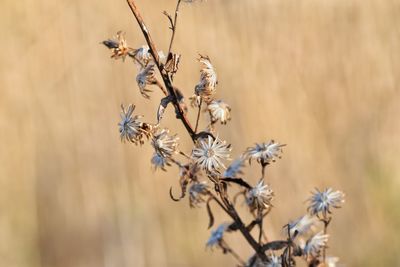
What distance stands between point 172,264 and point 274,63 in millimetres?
813

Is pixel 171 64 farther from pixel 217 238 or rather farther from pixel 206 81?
pixel 217 238

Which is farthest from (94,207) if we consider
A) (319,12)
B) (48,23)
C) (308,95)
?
(319,12)

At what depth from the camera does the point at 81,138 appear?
310 cm

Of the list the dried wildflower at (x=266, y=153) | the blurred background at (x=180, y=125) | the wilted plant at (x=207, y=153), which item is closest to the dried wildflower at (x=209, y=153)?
the wilted plant at (x=207, y=153)

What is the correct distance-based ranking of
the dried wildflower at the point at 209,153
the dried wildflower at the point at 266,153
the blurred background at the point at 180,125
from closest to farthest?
1. the dried wildflower at the point at 209,153
2. the dried wildflower at the point at 266,153
3. the blurred background at the point at 180,125

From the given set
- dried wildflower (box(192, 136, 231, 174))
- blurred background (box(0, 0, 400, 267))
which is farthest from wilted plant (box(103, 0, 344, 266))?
blurred background (box(0, 0, 400, 267))

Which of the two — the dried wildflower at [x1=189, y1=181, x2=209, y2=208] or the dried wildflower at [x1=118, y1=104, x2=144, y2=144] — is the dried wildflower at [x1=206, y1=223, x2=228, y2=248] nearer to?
the dried wildflower at [x1=189, y1=181, x2=209, y2=208]

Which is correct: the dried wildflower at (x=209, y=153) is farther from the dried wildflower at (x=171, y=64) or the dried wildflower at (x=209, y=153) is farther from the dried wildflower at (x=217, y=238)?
the dried wildflower at (x=217, y=238)

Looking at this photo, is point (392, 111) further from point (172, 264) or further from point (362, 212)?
point (172, 264)

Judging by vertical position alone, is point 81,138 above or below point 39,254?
above

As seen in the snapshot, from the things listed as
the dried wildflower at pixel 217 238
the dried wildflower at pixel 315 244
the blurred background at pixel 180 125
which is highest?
the blurred background at pixel 180 125

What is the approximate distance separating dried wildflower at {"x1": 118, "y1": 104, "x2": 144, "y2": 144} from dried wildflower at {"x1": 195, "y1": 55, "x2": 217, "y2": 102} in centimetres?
8

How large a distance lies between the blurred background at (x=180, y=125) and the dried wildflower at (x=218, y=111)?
1.96 metres

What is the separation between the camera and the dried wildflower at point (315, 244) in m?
1.04
